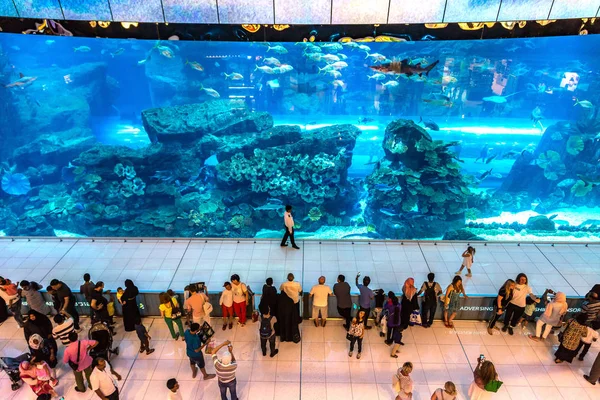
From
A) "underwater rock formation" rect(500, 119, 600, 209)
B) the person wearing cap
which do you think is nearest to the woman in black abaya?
the person wearing cap

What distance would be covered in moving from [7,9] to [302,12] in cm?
558

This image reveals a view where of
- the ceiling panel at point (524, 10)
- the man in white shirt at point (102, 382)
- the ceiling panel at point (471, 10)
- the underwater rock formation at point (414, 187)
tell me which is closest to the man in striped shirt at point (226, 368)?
the man in white shirt at point (102, 382)

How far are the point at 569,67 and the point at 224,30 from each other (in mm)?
12940

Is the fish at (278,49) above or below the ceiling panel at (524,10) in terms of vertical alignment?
below

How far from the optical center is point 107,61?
45.8 ft

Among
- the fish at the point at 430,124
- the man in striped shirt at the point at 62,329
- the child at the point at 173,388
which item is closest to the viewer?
the child at the point at 173,388

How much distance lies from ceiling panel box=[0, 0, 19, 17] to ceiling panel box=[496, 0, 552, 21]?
907 centimetres

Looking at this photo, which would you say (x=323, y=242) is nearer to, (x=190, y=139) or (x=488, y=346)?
(x=488, y=346)

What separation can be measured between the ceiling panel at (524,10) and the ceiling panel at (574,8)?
5.6 inches

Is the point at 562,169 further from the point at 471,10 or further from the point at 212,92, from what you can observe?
the point at 212,92

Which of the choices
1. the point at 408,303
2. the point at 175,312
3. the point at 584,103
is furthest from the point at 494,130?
the point at 175,312

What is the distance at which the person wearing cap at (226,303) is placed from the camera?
17.5ft

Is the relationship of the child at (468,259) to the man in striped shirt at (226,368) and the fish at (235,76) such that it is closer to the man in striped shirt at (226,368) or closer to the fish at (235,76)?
the man in striped shirt at (226,368)

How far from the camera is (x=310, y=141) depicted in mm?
12477
